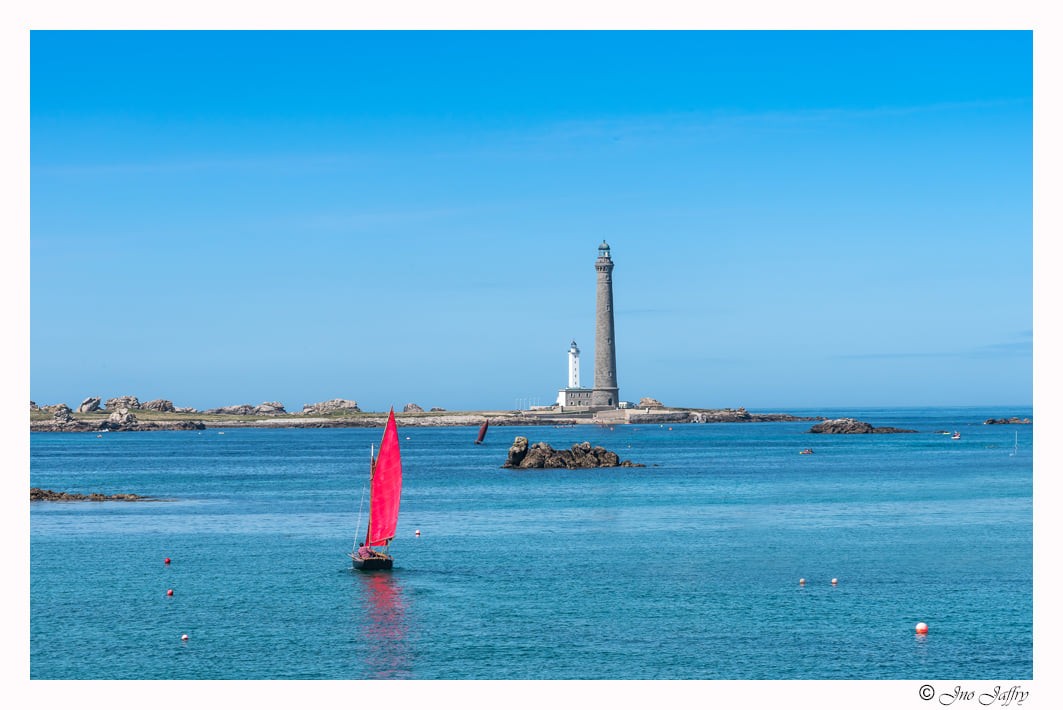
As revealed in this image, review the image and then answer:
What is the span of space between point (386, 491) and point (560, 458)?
69.0 m

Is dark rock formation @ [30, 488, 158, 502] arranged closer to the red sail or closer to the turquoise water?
the turquoise water

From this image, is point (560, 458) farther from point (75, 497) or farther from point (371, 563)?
point (371, 563)

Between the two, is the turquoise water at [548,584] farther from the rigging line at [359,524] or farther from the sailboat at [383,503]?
the sailboat at [383,503]

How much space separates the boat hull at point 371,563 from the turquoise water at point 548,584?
0.93 m

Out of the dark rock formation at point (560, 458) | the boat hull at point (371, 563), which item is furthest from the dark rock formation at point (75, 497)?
the dark rock formation at point (560, 458)

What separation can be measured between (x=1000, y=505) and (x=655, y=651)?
50.9 meters

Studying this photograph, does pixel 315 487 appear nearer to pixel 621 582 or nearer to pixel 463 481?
pixel 463 481

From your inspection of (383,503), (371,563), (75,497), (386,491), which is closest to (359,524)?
(383,503)

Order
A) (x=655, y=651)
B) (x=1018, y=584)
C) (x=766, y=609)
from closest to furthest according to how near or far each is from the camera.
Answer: (x=655, y=651), (x=766, y=609), (x=1018, y=584)

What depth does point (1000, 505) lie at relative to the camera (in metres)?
81.0

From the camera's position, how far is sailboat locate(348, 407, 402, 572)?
53688 millimetres

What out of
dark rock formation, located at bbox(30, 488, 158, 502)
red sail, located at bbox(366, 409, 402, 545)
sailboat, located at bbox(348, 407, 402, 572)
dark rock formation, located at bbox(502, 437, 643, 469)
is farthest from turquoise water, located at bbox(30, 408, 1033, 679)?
dark rock formation, located at bbox(502, 437, 643, 469)

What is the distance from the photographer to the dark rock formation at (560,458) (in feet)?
398
